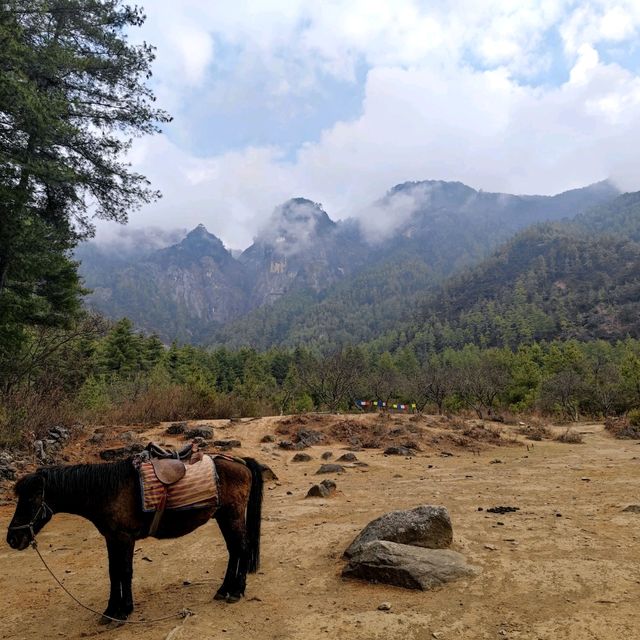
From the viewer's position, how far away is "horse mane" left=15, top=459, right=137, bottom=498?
12.7 feet

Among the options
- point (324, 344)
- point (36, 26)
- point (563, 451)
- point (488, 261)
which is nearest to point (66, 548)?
point (36, 26)

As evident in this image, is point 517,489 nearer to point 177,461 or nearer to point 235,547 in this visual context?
point 235,547

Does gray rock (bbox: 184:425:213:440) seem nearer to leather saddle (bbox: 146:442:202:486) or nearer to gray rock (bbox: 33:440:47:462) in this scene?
gray rock (bbox: 33:440:47:462)

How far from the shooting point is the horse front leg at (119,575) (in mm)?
3848

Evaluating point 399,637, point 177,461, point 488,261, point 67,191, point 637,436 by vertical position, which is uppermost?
point 488,261

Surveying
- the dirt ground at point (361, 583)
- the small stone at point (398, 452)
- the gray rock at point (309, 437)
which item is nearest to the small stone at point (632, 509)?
the dirt ground at point (361, 583)

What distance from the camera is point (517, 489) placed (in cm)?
846

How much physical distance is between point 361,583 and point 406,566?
0.48m

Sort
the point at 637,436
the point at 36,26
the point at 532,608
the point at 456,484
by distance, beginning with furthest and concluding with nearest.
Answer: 1. the point at 637,436
2. the point at 36,26
3. the point at 456,484
4. the point at 532,608

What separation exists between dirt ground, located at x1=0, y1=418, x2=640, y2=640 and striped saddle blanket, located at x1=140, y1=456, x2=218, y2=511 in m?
0.93

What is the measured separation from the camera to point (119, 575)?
3.86m

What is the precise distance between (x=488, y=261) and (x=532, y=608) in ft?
521

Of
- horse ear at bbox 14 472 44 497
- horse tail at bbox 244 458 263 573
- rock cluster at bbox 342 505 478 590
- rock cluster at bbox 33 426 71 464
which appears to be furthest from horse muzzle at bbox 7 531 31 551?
rock cluster at bbox 33 426 71 464

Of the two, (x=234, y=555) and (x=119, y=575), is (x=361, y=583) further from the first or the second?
(x=119, y=575)
